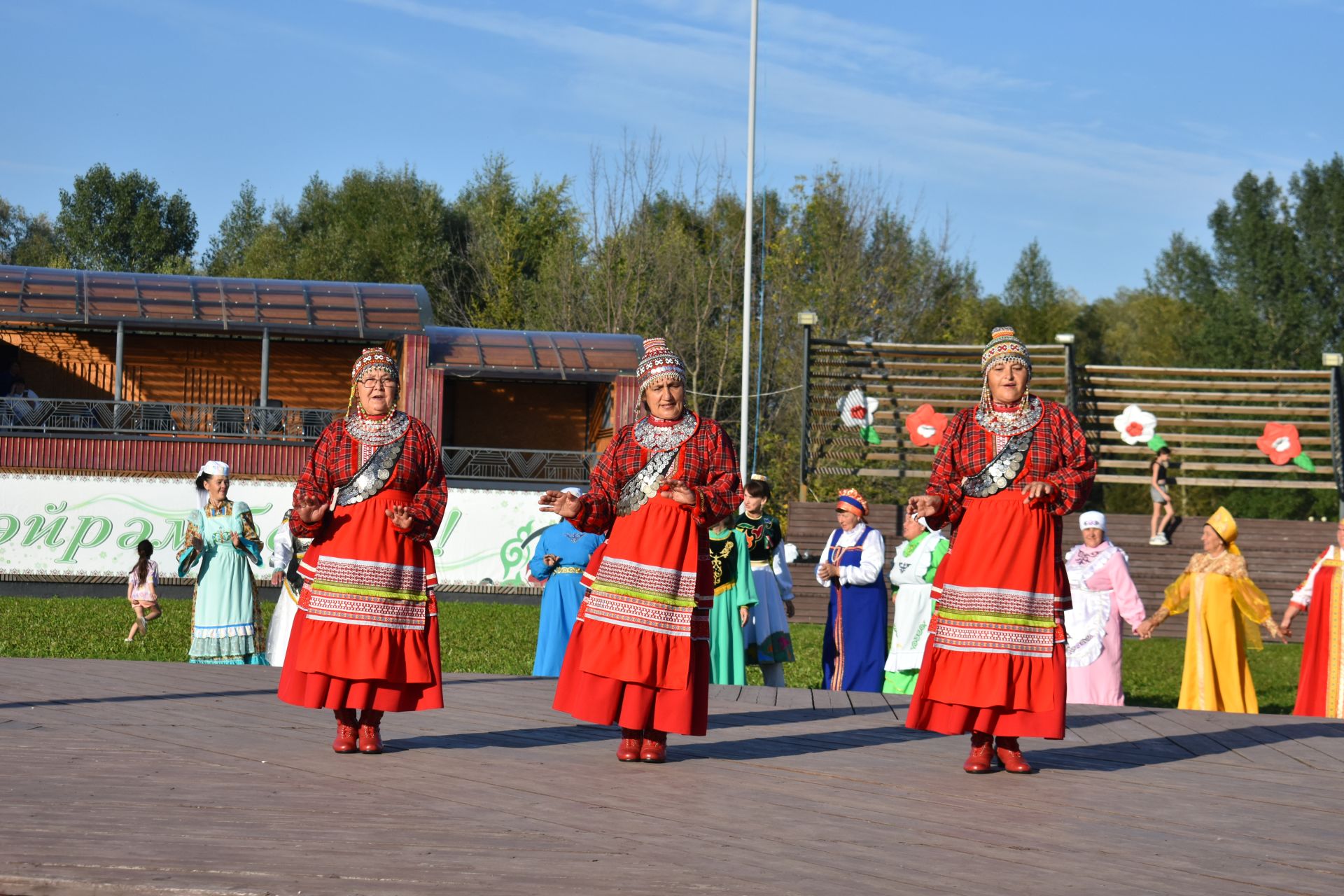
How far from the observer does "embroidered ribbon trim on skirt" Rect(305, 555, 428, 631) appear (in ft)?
20.0

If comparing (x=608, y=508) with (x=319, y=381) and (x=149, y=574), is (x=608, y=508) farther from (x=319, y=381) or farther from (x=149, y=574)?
(x=319, y=381)

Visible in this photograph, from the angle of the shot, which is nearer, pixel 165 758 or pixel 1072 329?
pixel 165 758

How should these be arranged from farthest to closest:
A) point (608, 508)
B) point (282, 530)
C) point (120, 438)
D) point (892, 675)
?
point (120, 438)
point (282, 530)
point (892, 675)
point (608, 508)

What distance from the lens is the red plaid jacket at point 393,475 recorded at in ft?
20.2

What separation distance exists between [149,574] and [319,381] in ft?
45.8

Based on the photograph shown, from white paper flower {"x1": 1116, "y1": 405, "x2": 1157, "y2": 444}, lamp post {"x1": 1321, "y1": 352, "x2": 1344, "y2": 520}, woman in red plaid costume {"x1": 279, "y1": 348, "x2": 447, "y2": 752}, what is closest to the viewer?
woman in red plaid costume {"x1": 279, "y1": 348, "x2": 447, "y2": 752}

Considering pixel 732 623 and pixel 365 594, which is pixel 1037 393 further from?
pixel 365 594

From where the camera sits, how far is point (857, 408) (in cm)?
2903

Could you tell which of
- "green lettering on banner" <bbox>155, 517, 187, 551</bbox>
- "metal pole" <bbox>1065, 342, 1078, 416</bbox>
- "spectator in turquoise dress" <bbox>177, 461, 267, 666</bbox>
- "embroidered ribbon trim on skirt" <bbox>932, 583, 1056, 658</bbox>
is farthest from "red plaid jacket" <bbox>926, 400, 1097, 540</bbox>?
"metal pole" <bbox>1065, 342, 1078, 416</bbox>

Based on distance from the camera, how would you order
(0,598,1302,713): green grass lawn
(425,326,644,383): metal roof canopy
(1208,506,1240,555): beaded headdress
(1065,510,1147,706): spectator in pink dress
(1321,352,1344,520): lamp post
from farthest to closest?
(1321,352,1344,520): lamp post → (425,326,644,383): metal roof canopy → (0,598,1302,713): green grass lawn → (1208,506,1240,555): beaded headdress → (1065,510,1147,706): spectator in pink dress

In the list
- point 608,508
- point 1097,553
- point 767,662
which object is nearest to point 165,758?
point 608,508

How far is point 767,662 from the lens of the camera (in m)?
10.8

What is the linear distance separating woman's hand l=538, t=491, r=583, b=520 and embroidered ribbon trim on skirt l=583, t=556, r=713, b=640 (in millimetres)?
300

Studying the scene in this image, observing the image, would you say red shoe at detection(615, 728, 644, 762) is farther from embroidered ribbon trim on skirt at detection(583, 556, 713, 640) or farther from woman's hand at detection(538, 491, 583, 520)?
woman's hand at detection(538, 491, 583, 520)
